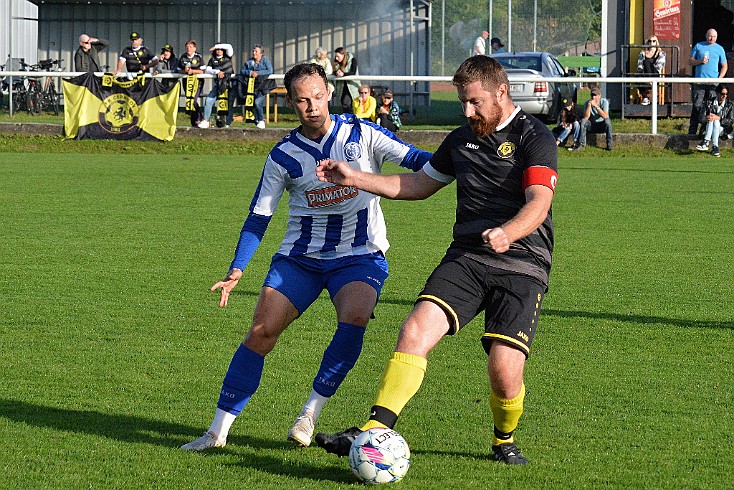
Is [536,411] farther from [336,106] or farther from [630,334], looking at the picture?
[336,106]

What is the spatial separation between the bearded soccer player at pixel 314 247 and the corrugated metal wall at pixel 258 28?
28520 millimetres

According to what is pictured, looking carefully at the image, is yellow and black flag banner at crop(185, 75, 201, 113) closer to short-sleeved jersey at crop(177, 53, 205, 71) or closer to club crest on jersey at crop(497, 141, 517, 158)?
short-sleeved jersey at crop(177, 53, 205, 71)

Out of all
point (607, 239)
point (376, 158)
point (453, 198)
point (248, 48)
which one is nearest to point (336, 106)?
point (248, 48)

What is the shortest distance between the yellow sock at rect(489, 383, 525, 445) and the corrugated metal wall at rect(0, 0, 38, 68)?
30394 millimetres

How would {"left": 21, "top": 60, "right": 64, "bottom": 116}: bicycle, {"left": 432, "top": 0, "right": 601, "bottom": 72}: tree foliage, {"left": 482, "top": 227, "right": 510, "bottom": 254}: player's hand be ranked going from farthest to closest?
1. {"left": 432, "top": 0, "right": 601, "bottom": 72}: tree foliage
2. {"left": 21, "top": 60, "right": 64, "bottom": 116}: bicycle
3. {"left": 482, "top": 227, "right": 510, "bottom": 254}: player's hand

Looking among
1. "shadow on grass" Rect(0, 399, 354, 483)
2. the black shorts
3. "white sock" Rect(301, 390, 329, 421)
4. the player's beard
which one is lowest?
"shadow on grass" Rect(0, 399, 354, 483)

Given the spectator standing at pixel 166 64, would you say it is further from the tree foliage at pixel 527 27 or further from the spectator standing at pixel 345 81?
the tree foliage at pixel 527 27

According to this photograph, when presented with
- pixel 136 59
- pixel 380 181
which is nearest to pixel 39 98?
pixel 136 59

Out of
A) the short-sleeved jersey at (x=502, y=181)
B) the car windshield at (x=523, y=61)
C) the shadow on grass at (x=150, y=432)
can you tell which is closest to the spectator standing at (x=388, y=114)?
the car windshield at (x=523, y=61)

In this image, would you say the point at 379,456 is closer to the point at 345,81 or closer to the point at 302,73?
the point at 302,73

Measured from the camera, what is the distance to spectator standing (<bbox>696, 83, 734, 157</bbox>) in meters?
22.3

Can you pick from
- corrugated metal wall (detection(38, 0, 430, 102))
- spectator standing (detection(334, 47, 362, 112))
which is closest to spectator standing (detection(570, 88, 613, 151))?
spectator standing (detection(334, 47, 362, 112))

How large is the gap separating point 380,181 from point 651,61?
2161 cm

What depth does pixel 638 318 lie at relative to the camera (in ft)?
28.5
